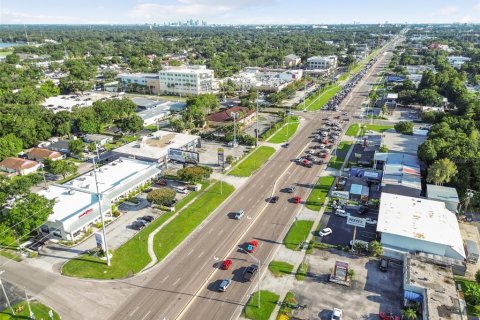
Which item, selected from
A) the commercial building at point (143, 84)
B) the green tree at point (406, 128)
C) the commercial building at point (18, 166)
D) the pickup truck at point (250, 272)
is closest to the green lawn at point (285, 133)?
the green tree at point (406, 128)

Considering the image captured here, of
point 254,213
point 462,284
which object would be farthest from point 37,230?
point 462,284

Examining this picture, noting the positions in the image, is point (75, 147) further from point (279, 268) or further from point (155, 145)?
point (279, 268)

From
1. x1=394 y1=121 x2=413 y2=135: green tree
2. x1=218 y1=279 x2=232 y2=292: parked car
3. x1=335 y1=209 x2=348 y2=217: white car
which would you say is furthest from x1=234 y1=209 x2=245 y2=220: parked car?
Result: x1=394 y1=121 x2=413 y2=135: green tree

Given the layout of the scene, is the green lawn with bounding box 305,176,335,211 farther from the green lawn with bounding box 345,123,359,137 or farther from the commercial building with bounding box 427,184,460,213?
the green lawn with bounding box 345,123,359,137

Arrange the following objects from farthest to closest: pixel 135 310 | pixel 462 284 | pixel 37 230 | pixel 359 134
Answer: pixel 359 134 < pixel 37 230 < pixel 462 284 < pixel 135 310

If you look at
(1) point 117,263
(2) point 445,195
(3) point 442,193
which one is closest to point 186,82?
(1) point 117,263

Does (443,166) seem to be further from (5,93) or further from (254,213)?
(5,93)
